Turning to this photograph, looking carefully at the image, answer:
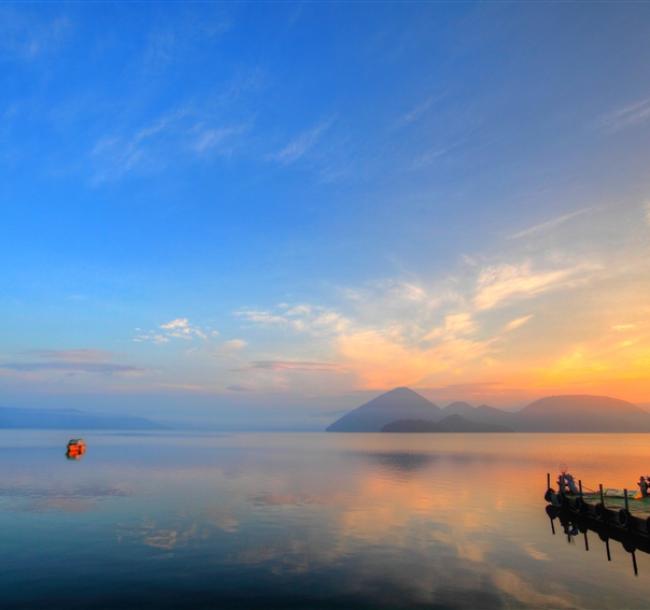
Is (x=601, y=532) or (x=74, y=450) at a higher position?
(x=601, y=532)

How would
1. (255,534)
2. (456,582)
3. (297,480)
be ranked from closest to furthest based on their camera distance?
Answer: (456,582)
(255,534)
(297,480)

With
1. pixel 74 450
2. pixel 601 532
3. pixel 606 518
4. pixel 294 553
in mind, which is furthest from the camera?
pixel 74 450

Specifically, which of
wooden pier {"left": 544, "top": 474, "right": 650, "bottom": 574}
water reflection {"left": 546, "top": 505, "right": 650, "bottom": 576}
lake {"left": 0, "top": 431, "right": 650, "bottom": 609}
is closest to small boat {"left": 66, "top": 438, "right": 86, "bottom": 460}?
lake {"left": 0, "top": 431, "right": 650, "bottom": 609}

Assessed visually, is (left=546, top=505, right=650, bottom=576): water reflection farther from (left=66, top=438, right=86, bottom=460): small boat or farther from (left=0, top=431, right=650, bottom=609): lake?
(left=66, top=438, right=86, bottom=460): small boat

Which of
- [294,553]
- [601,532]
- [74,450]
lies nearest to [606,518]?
[601,532]

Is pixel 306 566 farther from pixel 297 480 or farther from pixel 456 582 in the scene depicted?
pixel 297 480

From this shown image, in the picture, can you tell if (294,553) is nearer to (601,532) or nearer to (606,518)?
(601,532)

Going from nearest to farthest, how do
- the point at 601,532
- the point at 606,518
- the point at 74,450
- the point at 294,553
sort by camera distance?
1. the point at 294,553
2. the point at 601,532
3. the point at 606,518
4. the point at 74,450

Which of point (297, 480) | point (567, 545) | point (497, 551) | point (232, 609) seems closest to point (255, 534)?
point (232, 609)

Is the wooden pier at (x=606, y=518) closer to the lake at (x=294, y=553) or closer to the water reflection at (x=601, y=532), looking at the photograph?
the water reflection at (x=601, y=532)

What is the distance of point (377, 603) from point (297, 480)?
63112mm

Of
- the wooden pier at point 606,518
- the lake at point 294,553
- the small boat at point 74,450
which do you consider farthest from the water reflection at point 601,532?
the small boat at point 74,450

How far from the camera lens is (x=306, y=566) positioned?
108 feet

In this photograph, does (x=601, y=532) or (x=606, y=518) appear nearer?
(x=601, y=532)
